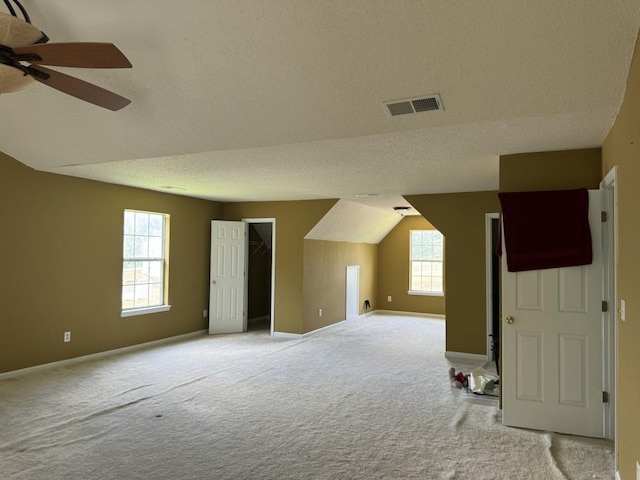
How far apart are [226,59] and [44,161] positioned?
300 cm

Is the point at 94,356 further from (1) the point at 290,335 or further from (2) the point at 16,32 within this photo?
(2) the point at 16,32

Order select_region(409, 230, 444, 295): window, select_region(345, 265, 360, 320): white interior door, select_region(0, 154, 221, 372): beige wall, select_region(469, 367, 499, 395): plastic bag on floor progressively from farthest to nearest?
select_region(409, 230, 444, 295): window, select_region(345, 265, 360, 320): white interior door, select_region(0, 154, 221, 372): beige wall, select_region(469, 367, 499, 395): plastic bag on floor

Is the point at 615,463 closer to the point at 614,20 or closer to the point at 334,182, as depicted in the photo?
the point at 614,20

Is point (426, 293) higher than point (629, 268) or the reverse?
the reverse

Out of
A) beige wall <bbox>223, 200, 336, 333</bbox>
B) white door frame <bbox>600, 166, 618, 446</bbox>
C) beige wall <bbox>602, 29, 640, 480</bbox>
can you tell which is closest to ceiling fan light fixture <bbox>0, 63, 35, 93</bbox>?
beige wall <bbox>602, 29, 640, 480</bbox>

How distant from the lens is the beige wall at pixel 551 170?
136 inches

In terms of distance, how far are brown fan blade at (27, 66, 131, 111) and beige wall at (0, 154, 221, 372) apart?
2.85 meters

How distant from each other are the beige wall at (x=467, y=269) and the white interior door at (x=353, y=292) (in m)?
2.90

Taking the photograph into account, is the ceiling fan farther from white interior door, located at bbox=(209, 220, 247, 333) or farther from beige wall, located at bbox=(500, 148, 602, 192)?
white interior door, located at bbox=(209, 220, 247, 333)

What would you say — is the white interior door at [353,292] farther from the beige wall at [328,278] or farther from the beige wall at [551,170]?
the beige wall at [551,170]

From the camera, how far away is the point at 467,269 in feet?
19.1

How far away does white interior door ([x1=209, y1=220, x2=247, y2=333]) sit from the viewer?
23.7 feet

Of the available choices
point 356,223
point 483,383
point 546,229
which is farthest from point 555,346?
point 356,223

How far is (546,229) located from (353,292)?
5651mm
